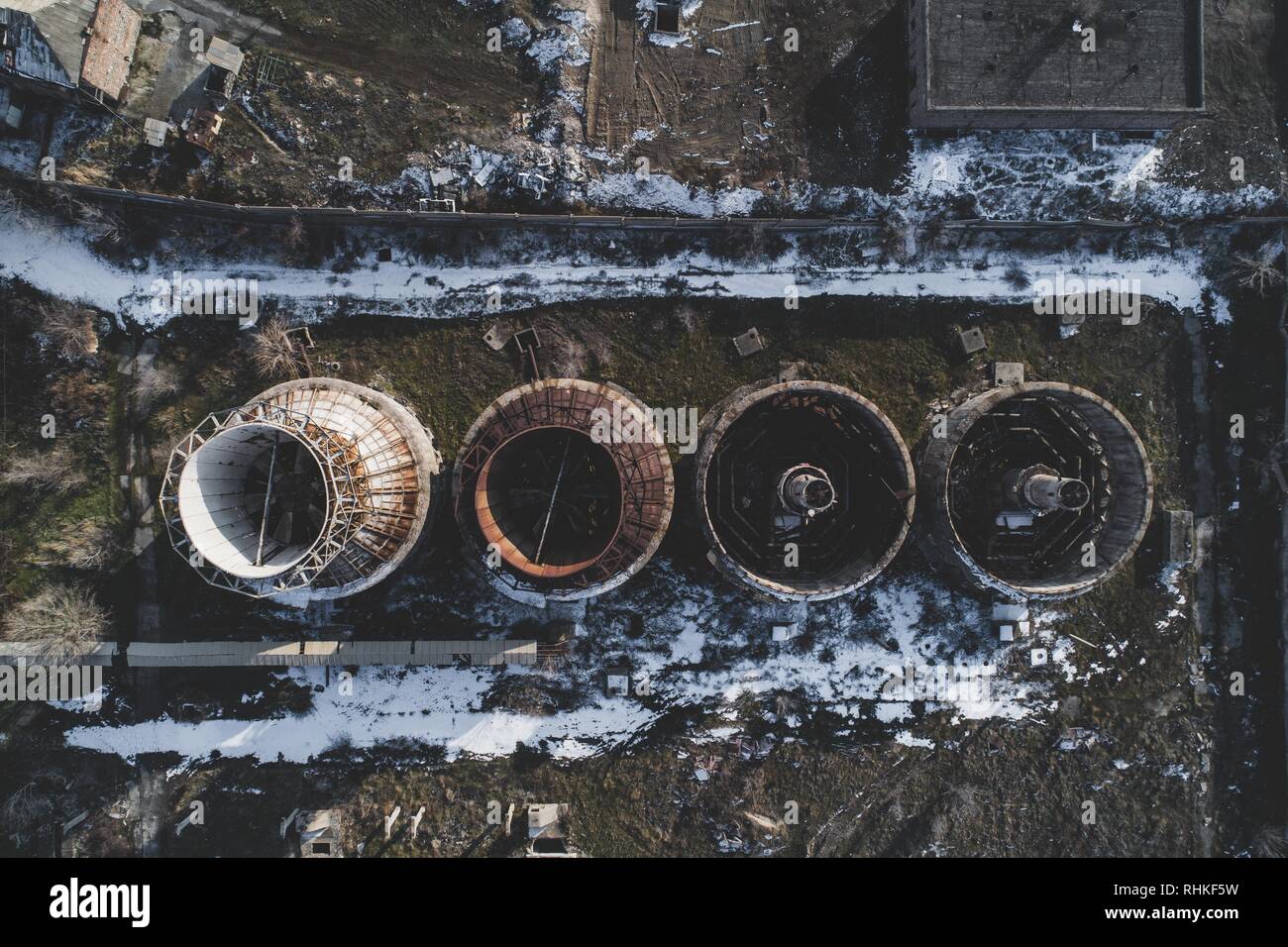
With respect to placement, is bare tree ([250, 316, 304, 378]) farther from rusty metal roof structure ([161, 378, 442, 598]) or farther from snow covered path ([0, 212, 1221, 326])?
rusty metal roof structure ([161, 378, 442, 598])

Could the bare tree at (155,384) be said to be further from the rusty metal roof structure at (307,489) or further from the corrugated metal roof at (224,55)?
the corrugated metal roof at (224,55)

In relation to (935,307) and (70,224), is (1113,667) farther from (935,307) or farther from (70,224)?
(70,224)

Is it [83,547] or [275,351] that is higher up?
[275,351]

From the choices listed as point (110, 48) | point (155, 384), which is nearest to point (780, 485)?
point (155, 384)

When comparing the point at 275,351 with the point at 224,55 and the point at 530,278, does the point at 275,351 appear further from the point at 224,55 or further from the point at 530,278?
the point at 224,55

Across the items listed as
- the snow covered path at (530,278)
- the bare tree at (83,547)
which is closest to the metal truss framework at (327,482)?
the snow covered path at (530,278)

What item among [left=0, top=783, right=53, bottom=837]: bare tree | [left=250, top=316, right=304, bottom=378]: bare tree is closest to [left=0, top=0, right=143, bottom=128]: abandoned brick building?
[left=250, top=316, right=304, bottom=378]: bare tree

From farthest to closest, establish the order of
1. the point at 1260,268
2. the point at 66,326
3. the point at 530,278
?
the point at 1260,268
the point at 530,278
the point at 66,326
